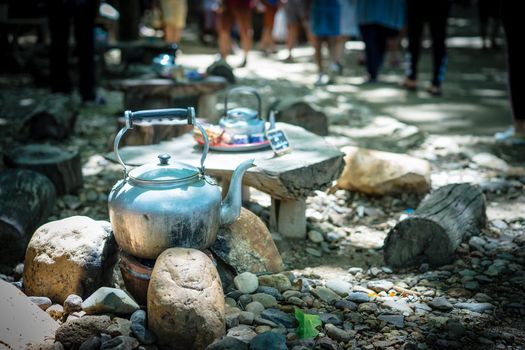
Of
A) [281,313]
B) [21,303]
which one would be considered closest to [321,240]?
[281,313]

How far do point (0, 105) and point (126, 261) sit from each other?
5.68m

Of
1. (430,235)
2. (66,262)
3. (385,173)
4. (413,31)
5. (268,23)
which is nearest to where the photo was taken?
(66,262)

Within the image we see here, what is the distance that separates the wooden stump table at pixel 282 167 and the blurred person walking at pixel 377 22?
17.1ft

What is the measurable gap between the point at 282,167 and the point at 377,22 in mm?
5977

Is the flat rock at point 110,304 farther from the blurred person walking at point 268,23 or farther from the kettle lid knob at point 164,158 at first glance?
the blurred person walking at point 268,23

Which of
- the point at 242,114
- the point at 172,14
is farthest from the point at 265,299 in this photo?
the point at 172,14

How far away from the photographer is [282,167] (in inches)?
161

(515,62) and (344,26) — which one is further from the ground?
(344,26)

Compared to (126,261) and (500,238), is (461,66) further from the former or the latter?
(126,261)

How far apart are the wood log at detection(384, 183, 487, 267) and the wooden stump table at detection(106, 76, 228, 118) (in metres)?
3.34

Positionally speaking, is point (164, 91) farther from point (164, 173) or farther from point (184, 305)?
point (184, 305)

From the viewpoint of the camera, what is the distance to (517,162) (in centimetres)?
601

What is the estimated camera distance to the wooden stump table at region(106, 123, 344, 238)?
13.4 ft

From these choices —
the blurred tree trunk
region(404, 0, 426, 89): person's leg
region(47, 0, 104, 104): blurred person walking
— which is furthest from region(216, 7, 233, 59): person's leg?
region(47, 0, 104, 104): blurred person walking
